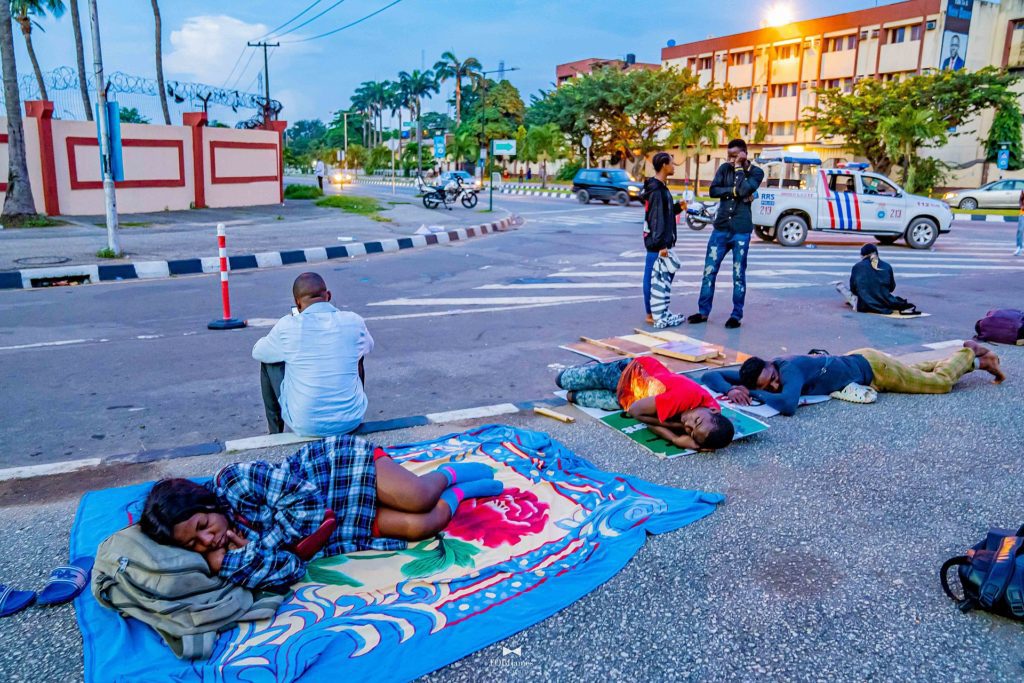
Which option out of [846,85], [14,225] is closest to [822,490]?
[14,225]

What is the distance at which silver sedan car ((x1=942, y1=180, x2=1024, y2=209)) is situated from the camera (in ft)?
101

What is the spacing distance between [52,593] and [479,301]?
7.44 m

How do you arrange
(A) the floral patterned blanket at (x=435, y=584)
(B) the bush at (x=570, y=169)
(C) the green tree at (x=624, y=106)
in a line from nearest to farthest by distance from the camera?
(A) the floral patterned blanket at (x=435, y=584)
(C) the green tree at (x=624, y=106)
(B) the bush at (x=570, y=169)

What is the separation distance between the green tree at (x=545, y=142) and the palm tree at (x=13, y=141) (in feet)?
129

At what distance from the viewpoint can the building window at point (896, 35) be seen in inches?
1703

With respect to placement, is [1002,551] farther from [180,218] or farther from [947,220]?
[180,218]

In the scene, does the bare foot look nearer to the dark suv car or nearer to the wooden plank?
the wooden plank

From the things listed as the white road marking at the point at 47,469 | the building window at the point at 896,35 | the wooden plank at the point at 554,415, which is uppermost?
the building window at the point at 896,35

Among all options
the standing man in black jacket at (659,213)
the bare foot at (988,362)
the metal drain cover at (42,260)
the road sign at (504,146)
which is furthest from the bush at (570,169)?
the bare foot at (988,362)

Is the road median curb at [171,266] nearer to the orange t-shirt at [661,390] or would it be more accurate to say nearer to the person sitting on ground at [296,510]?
the orange t-shirt at [661,390]

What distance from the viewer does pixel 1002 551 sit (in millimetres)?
3012

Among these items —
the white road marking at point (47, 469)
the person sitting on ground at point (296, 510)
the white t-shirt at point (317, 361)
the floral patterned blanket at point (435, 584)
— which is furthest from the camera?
the white t-shirt at point (317, 361)

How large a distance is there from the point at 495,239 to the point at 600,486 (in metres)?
15.2

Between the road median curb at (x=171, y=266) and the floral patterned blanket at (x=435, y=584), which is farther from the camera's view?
the road median curb at (x=171, y=266)
